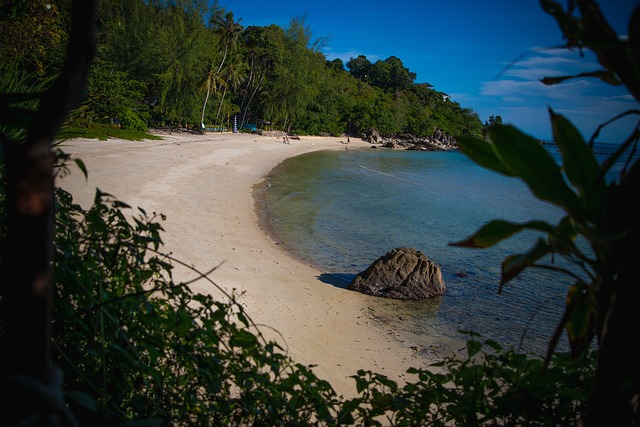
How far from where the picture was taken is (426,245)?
37.8 feet

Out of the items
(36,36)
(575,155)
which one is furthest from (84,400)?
(36,36)

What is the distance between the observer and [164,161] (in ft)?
56.1

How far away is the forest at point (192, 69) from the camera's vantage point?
55.4 feet

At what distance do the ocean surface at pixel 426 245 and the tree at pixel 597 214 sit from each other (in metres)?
0.15

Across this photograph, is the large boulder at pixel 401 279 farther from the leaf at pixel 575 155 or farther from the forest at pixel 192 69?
the forest at pixel 192 69

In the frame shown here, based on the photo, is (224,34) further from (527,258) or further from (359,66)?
(359,66)

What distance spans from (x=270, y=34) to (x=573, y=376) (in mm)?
54743

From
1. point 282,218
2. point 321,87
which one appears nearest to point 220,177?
point 282,218

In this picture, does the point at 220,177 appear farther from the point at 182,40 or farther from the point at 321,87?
the point at 321,87

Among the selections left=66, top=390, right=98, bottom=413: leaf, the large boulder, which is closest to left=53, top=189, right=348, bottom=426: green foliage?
left=66, top=390, right=98, bottom=413: leaf

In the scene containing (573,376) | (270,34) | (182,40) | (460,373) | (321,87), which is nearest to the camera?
(573,376)

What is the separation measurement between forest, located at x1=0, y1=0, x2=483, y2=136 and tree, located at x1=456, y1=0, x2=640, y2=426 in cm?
1272

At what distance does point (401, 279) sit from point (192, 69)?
34442mm

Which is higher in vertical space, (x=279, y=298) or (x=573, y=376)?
(x=573, y=376)
